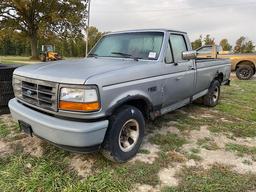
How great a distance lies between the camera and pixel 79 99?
2.81 meters

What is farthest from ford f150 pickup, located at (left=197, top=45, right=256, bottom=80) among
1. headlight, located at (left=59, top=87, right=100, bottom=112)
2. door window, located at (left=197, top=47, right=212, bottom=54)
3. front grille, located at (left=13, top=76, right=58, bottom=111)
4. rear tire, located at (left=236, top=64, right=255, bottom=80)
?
headlight, located at (left=59, top=87, right=100, bottom=112)

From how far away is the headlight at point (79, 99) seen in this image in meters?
2.79

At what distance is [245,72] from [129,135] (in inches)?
480

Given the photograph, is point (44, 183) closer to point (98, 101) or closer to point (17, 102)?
point (98, 101)

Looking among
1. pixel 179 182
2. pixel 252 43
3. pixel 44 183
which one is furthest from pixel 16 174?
pixel 252 43

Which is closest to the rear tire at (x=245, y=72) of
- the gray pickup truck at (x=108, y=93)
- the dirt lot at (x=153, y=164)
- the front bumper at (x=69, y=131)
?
the dirt lot at (x=153, y=164)

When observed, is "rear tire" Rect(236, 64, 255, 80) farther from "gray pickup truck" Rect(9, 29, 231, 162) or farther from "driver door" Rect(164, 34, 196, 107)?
"gray pickup truck" Rect(9, 29, 231, 162)

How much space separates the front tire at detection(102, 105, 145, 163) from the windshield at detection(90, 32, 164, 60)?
1083mm

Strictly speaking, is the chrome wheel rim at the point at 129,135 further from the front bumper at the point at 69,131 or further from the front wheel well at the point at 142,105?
the front bumper at the point at 69,131

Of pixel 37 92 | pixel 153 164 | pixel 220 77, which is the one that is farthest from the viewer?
pixel 220 77

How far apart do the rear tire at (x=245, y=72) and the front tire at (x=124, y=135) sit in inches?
471

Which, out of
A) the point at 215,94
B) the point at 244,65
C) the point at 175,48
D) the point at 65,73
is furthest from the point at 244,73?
the point at 65,73

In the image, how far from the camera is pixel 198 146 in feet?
13.3

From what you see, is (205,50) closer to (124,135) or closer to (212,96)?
(212,96)
